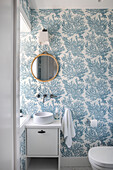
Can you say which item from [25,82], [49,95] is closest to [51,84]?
[49,95]

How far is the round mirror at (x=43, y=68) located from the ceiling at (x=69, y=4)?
30.5 inches

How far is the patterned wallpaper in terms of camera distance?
8.05 ft

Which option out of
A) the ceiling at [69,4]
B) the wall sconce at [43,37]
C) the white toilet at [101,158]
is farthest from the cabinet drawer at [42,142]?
the ceiling at [69,4]

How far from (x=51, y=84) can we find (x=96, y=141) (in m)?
1.20

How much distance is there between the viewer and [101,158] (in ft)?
6.22


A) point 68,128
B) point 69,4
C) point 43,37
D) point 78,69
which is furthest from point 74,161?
point 69,4

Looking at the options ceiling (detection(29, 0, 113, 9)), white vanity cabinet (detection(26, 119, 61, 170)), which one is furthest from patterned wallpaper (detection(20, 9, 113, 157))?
white vanity cabinet (detection(26, 119, 61, 170))

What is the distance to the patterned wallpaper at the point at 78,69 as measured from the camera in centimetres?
245

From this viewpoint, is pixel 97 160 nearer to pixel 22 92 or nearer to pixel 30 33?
pixel 22 92

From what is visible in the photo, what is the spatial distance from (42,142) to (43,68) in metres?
1.13

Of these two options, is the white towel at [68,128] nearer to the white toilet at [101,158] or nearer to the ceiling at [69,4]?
the white toilet at [101,158]

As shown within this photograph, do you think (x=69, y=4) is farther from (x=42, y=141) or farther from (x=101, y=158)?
(x=101, y=158)

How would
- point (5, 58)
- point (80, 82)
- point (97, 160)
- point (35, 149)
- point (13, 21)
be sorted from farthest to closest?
point (80, 82) → point (35, 149) → point (97, 160) → point (13, 21) → point (5, 58)

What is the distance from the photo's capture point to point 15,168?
1301mm
